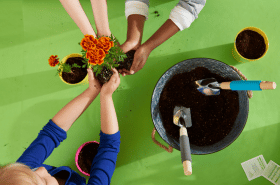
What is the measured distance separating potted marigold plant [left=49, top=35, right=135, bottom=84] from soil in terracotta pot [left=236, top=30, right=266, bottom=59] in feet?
1.75

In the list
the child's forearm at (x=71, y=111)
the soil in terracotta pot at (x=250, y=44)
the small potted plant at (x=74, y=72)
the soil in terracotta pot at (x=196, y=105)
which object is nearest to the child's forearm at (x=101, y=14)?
the small potted plant at (x=74, y=72)

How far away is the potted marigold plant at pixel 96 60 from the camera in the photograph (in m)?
0.54

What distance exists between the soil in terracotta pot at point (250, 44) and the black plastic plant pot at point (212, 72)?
0.22 meters

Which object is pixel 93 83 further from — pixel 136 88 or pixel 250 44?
pixel 250 44

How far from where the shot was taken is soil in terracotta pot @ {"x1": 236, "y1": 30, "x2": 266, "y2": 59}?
0.87 m

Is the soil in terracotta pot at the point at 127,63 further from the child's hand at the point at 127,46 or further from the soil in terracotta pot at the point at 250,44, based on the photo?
the soil in terracotta pot at the point at 250,44

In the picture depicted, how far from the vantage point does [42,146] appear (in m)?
0.73

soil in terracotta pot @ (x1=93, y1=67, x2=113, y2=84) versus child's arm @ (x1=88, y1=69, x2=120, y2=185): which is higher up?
soil in terracotta pot @ (x1=93, y1=67, x2=113, y2=84)

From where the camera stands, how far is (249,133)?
2.93 feet

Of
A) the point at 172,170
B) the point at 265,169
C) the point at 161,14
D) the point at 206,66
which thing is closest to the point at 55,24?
the point at 161,14

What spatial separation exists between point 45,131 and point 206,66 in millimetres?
738

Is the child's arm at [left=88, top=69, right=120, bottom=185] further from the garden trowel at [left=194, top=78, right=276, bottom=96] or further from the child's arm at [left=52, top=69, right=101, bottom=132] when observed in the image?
the garden trowel at [left=194, top=78, right=276, bottom=96]

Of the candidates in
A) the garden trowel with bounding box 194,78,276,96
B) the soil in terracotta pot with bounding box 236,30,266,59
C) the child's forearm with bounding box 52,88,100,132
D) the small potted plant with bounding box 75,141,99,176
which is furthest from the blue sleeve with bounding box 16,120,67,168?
the soil in terracotta pot with bounding box 236,30,266,59

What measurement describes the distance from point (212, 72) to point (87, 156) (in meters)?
0.70
